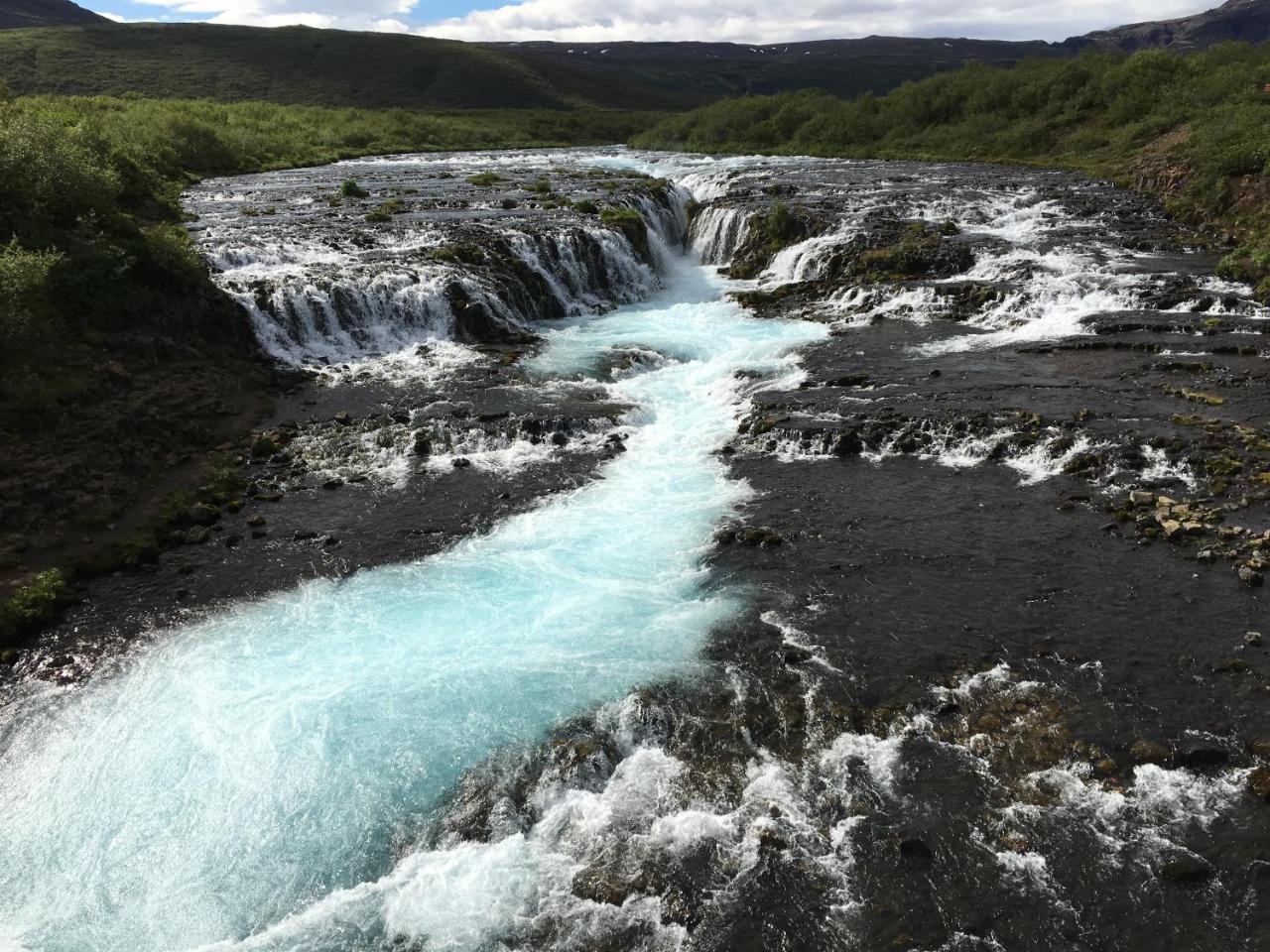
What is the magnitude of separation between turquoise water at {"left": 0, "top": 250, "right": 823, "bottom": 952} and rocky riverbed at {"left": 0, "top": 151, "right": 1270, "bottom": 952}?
0.31 metres

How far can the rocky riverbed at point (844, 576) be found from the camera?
10812 millimetres

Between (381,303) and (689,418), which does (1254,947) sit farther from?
(381,303)

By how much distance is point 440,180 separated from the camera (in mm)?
67750

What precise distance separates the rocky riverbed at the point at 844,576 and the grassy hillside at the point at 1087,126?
4.87 meters

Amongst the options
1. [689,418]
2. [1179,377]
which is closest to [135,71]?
[689,418]

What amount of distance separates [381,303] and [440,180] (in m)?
38.6

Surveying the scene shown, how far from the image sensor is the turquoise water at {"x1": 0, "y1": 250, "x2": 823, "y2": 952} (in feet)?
36.8

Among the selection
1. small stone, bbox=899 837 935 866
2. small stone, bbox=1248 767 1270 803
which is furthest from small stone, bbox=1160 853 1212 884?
small stone, bbox=899 837 935 866

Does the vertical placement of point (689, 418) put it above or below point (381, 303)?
below

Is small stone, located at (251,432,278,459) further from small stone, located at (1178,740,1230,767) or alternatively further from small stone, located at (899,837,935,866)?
small stone, located at (1178,740,1230,767)

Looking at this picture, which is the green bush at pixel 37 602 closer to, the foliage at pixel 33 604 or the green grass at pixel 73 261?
the foliage at pixel 33 604

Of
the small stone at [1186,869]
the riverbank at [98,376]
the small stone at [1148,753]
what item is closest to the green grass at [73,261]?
the riverbank at [98,376]

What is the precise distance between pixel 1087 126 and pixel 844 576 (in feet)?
252

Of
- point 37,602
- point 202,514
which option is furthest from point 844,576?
point 37,602
